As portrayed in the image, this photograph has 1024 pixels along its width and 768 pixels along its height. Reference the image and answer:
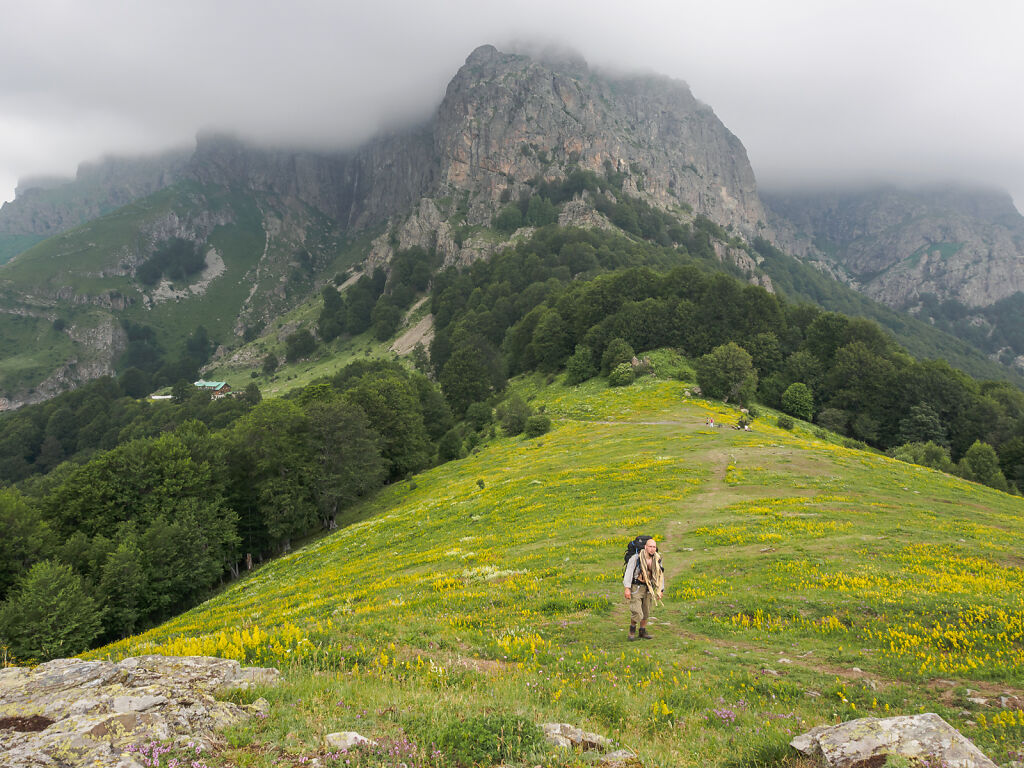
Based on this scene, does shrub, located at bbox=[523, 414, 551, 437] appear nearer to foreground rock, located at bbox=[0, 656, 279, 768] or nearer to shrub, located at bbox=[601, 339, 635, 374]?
shrub, located at bbox=[601, 339, 635, 374]

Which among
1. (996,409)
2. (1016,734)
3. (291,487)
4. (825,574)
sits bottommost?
(996,409)

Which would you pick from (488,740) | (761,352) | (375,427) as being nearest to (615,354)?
(761,352)

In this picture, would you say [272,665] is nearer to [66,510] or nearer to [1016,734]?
[1016,734]

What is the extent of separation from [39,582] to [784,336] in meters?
105

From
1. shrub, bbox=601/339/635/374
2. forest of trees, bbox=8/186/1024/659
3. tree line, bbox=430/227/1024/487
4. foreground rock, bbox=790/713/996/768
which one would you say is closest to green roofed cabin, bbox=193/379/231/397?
forest of trees, bbox=8/186/1024/659

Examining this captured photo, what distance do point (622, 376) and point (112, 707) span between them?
7477 cm

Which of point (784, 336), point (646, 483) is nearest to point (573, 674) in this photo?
point (646, 483)

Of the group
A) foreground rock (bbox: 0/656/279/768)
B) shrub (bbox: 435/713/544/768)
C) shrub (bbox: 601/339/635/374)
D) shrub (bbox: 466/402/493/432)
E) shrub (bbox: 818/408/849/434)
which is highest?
foreground rock (bbox: 0/656/279/768)

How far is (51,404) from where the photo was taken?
144 metres

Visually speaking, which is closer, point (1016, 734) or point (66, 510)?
point (1016, 734)

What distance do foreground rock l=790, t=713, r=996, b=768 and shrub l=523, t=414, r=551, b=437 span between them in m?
54.9

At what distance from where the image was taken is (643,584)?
11.9 meters

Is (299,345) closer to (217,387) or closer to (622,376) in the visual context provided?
(217,387)

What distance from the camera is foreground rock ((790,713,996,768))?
509 centimetres
